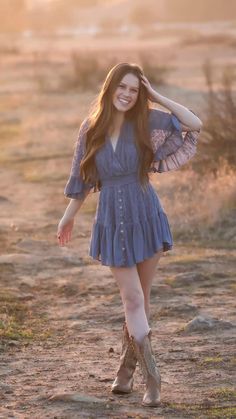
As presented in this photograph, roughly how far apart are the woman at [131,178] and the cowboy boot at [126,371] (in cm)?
14

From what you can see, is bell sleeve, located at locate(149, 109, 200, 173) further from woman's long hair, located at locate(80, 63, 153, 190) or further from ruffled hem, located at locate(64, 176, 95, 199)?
ruffled hem, located at locate(64, 176, 95, 199)

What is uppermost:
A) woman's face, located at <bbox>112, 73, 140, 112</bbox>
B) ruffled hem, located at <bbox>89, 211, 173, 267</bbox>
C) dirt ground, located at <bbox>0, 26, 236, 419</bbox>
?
woman's face, located at <bbox>112, 73, 140, 112</bbox>

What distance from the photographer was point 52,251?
11.7 meters

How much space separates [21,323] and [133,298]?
273 centimetres

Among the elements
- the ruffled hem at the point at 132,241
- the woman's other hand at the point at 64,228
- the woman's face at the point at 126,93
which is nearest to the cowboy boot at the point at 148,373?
the ruffled hem at the point at 132,241

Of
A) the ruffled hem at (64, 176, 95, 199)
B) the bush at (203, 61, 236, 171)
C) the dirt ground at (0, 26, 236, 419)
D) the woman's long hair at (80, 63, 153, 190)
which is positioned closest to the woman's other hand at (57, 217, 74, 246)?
the ruffled hem at (64, 176, 95, 199)

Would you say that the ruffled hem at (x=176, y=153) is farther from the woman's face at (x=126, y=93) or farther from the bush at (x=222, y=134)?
the bush at (x=222, y=134)

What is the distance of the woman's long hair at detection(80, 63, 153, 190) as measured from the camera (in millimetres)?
6145

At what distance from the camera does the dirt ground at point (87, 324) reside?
20.7 feet

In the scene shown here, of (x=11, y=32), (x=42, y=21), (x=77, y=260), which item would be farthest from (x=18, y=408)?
(x=42, y=21)

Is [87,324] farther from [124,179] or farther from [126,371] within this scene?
Answer: [124,179]

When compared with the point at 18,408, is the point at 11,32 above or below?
above

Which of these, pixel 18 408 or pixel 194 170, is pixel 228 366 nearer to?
pixel 18 408

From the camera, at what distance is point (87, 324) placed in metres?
8.79
